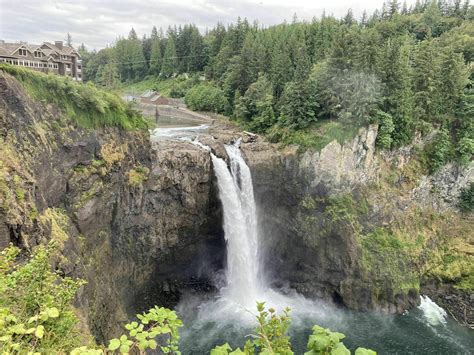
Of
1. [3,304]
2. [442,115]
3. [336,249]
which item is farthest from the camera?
[442,115]

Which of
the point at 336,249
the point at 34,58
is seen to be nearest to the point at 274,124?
the point at 336,249

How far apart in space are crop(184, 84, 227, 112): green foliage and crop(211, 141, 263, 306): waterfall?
22.6 m

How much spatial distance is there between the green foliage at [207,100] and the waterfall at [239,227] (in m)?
22.6

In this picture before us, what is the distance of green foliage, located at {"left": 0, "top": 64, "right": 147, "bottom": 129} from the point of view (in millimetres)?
18094

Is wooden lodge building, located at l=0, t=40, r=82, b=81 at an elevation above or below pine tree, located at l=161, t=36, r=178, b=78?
below

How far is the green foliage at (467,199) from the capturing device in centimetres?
3818

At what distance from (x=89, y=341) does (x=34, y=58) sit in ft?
98.2

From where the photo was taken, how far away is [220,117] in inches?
2041

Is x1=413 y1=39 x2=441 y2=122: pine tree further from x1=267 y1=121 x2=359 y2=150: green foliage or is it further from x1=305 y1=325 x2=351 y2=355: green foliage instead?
x1=305 y1=325 x2=351 y2=355: green foliage

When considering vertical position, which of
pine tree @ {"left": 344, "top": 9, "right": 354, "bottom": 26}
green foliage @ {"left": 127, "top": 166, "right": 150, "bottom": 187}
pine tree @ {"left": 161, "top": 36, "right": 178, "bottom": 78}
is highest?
pine tree @ {"left": 344, "top": 9, "right": 354, "bottom": 26}

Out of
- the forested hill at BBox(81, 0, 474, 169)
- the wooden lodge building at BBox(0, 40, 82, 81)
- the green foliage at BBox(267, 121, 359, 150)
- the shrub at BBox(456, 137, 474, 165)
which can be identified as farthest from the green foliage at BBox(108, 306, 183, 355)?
the shrub at BBox(456, 137, 474, 165)

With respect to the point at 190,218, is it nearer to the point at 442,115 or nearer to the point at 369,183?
→ the point at 369,183

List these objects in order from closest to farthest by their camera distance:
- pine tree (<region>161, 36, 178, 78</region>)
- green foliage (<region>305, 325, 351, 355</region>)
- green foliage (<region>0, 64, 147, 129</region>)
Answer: green foliage (<region>305, 325, 351, 355</region>)
green foliage (<region>0, 64, 147, 129</region>)
pine tree (<region>161, 36, 178, 78</region>)

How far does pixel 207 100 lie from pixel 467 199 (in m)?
36.6
